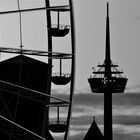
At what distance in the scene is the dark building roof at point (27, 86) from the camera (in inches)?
1467

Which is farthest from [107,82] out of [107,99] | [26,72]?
[26,72]

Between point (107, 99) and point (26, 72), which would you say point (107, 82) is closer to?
point (107, 99)

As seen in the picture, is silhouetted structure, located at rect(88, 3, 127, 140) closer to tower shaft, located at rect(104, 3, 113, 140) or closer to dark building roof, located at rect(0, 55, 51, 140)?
tower shaft, located at rect(104, 3, 113, 140)

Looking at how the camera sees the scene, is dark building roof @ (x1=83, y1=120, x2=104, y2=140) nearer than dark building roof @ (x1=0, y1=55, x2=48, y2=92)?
No

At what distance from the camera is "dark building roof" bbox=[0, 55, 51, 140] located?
122ft

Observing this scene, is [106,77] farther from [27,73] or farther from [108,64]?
[27,73]

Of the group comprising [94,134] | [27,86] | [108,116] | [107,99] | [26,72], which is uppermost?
[107,99]

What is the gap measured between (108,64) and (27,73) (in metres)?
57.7

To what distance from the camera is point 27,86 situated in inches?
1506

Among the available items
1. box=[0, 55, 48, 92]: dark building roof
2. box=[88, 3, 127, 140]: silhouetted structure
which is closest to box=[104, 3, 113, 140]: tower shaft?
box=[88, 3, 127, 140]: silhouetted structure

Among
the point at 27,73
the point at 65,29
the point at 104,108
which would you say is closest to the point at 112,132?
the point at 104,108

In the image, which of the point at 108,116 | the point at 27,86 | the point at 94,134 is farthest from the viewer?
the point at 94,134

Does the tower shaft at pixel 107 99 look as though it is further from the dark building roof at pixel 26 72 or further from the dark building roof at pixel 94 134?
the dark building roof at pixel 26 72

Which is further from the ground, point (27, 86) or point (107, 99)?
point (107, 99)
